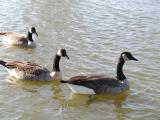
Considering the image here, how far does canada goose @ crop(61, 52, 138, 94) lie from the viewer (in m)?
11.1

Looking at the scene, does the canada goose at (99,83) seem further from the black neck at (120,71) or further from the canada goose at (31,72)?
the canada goose at (31,72)

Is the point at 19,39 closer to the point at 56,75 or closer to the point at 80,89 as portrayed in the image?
the point at 56,75

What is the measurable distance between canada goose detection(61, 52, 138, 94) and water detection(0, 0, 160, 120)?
220 millimetres

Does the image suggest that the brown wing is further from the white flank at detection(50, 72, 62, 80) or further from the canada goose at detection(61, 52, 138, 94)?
the white flank at detection(50, 72, 62, 80)

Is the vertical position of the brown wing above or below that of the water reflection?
above

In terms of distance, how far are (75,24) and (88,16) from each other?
4.78 feet

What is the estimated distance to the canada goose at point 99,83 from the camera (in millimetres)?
11070

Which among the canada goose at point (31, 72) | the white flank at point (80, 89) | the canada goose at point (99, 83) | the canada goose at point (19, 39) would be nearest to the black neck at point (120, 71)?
the canada goose at point (99, 83)

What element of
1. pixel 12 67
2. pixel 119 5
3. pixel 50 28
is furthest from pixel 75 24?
pixel 12 67

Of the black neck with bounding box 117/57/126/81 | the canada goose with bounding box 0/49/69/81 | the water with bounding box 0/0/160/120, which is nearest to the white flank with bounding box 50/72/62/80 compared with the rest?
the canada goose with bounding box 0/49/69/81

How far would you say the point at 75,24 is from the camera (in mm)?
18531

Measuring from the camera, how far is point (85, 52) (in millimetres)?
14898

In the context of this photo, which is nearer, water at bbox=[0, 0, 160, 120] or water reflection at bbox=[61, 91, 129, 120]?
water at bbox=[0, 0, 160, 120]

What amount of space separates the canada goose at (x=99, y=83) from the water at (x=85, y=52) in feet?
0.72
